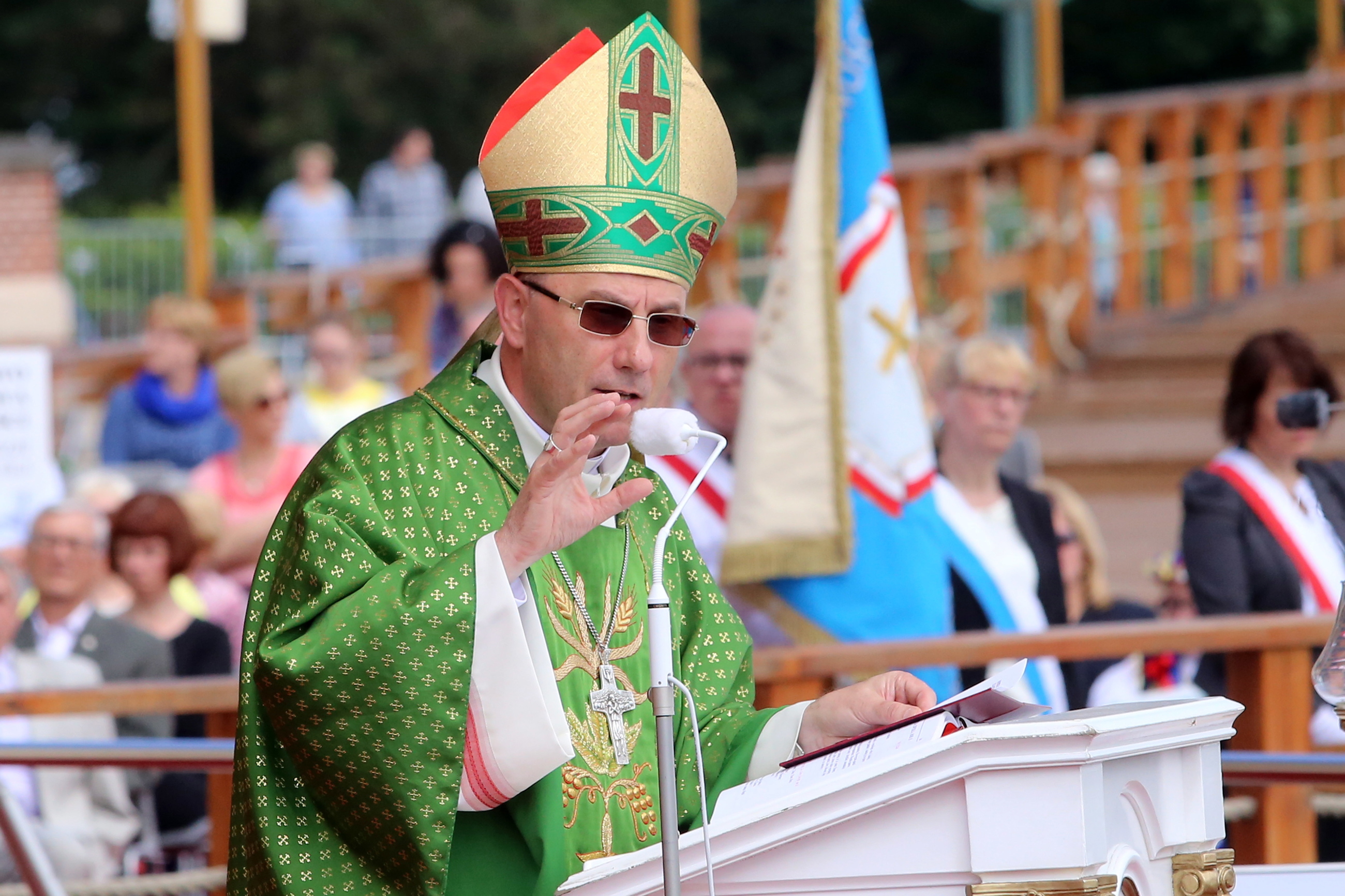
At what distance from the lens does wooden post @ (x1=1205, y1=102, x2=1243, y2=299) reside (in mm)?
14383

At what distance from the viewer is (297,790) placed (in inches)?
114

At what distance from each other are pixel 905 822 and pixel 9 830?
2.46m

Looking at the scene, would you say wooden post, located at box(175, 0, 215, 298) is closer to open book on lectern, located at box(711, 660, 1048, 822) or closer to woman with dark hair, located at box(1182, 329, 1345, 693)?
woman with dark hair, located at box(1182, 329, 1345, 693)

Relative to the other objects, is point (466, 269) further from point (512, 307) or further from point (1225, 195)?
point (1225, 195)

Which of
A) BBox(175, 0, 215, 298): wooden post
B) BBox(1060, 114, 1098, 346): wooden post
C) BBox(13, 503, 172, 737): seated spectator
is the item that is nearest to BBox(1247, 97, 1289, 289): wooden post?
BBox(1060, 114, 1098, 346): wooden post

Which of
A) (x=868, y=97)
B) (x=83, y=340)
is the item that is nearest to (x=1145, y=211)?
(x=83, y=340)

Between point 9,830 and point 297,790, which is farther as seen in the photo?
point 9,830

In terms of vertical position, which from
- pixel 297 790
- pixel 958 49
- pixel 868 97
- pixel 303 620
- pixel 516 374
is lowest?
pixel 297 790

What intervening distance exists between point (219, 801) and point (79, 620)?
1.40m

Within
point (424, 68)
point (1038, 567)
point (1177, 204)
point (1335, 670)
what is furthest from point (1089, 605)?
point (424, 68)

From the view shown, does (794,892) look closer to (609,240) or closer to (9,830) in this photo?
(609,240)

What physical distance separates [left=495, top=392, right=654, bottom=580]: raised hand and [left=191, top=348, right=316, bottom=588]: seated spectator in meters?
4.51

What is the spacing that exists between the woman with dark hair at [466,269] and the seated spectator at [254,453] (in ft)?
2.16

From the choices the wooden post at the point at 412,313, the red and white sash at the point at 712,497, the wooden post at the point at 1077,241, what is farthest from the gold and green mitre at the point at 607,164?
the wooden post at the point at 1077,241
